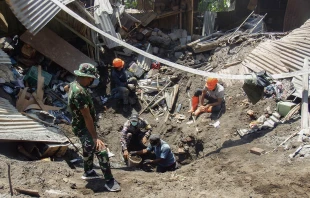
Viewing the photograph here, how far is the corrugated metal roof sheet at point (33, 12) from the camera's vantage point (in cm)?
928

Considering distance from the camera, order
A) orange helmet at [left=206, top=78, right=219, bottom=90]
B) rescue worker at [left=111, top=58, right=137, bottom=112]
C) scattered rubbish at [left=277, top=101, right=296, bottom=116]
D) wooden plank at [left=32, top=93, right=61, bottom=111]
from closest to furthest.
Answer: scattered rubbish at [left=277, top=101, right=296, bottom=116] → wooden plank at [left=32, top=93, right=61, bottom=111] → orange helmet at [left=206, top=78, right=219, bottom=90] → rescue worker at [left=111, top=58, right=137, bottom=112]

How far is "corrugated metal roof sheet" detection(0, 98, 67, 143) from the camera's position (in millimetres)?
6316

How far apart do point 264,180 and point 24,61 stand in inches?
288

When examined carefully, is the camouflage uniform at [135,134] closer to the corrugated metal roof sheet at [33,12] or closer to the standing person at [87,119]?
the standing person at [87,119]

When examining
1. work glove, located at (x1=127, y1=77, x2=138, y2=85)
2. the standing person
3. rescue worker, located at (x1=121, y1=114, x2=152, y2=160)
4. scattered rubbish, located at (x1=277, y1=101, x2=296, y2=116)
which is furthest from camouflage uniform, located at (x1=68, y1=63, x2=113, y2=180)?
work glove, located at (x1=127, y1=77, x2=138, y2=85)

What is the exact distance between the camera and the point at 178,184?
582 cm

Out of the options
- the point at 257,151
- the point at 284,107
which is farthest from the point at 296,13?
the point at 257,151

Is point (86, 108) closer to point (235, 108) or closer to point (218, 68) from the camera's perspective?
point (235, 108)

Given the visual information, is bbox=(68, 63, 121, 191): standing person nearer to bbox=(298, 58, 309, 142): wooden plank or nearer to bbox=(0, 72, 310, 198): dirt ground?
bbox=(0, 72, 310, 198): dirt ground

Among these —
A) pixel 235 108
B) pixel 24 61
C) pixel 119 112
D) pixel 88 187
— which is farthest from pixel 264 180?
pixel 24 61

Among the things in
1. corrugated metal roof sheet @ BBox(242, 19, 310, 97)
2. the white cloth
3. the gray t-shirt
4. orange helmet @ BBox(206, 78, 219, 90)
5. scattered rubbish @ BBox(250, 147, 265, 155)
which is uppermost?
the white cloth

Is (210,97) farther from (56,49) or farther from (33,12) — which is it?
(33,12)

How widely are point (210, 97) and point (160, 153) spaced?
2.70 meters

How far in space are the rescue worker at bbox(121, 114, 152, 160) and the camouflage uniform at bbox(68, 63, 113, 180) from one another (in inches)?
87.3
